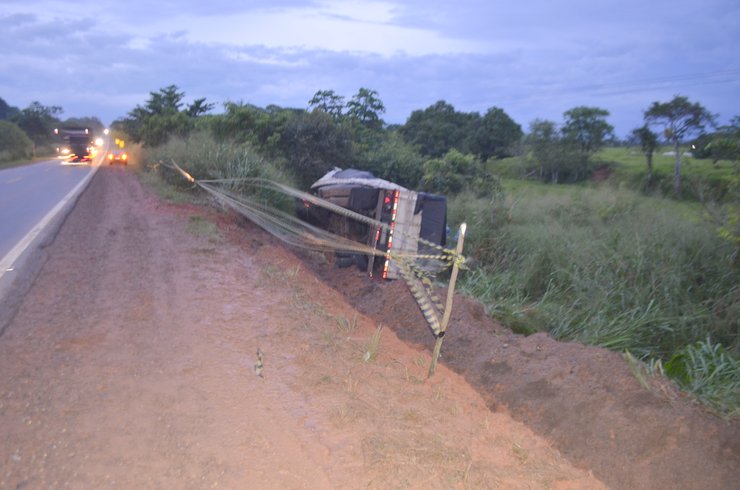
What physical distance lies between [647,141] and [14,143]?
49816 millimetres

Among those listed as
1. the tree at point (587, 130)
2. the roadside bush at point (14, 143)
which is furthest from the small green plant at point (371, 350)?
the roadside bush at point (14, 143)

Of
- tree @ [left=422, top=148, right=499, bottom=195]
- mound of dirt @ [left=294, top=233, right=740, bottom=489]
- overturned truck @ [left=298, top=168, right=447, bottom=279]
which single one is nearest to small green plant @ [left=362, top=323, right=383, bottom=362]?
mound of dirt @ [left=294, top=233, right=740, bottom=489]

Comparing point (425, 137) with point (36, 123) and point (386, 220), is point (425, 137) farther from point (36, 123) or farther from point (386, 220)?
point (36, 123)

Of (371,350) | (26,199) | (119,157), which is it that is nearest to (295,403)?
(371,350)

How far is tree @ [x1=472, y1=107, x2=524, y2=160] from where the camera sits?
33.4m

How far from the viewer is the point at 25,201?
18219mm

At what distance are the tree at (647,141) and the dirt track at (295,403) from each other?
1716 centimetres

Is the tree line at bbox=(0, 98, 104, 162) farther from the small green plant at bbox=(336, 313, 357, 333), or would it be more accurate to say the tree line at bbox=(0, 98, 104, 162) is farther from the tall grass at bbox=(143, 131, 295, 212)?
the small green plant at bbox=(336, 313, 357, 333)

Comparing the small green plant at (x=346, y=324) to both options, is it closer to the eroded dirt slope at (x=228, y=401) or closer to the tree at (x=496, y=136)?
the eroded dirt slope at (x=228, y=401)

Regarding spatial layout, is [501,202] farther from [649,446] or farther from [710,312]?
[649,446]

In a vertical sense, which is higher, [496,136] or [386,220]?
[496,136]

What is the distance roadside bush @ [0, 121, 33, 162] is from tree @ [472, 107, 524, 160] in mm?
36794

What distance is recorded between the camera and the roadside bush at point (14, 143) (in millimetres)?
51338

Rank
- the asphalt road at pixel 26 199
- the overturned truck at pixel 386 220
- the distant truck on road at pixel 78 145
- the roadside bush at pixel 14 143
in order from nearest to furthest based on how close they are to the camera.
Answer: the overturned truck at pixel 386 220 < the asphalt road at pixel 26 199 < the distant truck on road at pixel 78 145 < the roadside bush at pixel 14 143
